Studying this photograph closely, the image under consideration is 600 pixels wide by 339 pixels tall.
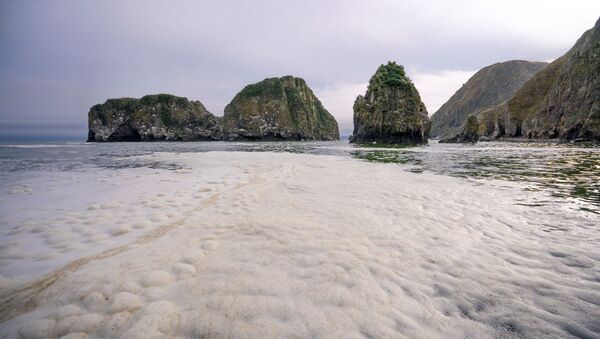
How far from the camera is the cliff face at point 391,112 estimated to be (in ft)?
212

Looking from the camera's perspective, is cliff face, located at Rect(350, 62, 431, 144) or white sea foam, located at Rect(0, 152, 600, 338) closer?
white sea foam, located at Rect(0, 152, 600, 338)

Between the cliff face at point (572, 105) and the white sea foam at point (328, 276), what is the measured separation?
6827 cm

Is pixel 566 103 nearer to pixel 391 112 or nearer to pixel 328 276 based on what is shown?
pixel 391 112

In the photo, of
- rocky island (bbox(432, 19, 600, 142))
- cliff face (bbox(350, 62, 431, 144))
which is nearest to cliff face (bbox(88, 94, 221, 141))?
cliff face (bbox(350, 62, 431, 144))

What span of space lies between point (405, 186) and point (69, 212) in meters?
10.2

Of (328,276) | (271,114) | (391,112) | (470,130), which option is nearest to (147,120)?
(271,114)

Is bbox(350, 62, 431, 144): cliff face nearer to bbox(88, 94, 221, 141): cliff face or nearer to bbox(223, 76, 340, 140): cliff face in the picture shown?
bbox(223, 76, 340, 140): cliff face

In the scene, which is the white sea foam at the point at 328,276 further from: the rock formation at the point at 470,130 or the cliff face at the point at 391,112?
the rock formation at the point at 470,130

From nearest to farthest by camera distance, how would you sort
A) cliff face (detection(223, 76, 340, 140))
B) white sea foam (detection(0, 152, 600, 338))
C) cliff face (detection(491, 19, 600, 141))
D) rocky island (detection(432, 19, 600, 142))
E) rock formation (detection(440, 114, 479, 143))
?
white sea foam (detection(0, 152, 600, 338)) < cliff face (detection(491, 19, 600, 141)) < rocky island (detection(432, 19, 600, 142)) < rock formation (detection(440, 114, 479, 143)) < cliff face (detection(223, 76, 340, 140))

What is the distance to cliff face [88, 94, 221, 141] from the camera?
387 ft

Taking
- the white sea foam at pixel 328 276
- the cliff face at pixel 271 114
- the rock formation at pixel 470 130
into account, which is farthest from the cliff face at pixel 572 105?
the cliff face at pixel 271 114

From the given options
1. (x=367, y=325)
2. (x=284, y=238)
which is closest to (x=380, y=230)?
(x=284, y=238)

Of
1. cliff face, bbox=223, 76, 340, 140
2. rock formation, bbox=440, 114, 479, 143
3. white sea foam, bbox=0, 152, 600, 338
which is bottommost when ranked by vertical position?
white sea foam, bbox=0, 152, 600, 338

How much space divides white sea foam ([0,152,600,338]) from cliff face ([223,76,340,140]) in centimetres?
12896
